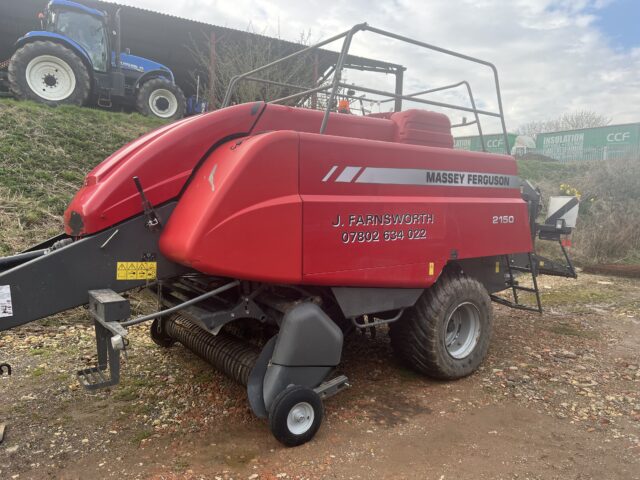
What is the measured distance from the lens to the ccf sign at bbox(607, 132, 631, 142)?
22.2 metres

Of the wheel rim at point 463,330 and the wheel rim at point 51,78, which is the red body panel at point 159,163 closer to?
the wheel rim at point 463,330

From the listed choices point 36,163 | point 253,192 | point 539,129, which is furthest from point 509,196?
point 539,129

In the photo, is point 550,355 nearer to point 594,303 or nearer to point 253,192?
point 594,303

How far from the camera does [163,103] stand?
11.4 metres

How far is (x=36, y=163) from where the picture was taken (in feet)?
23.5

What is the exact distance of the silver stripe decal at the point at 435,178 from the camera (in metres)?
3.30

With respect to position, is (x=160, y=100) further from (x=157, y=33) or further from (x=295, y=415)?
(x=295, y=415)

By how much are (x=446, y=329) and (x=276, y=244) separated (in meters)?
1.84

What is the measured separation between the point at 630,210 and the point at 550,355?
9.25 meters

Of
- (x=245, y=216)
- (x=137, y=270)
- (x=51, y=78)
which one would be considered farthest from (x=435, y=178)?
(x=51, y=78)

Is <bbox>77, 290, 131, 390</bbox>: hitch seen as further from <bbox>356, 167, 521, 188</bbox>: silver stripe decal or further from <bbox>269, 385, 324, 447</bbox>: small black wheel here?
<bbox>356, 167, 521, 188</bbox>: silver stripe decal

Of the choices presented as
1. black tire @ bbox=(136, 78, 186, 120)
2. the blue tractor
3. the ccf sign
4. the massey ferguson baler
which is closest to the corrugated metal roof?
black tire @ bbox=(136, 78, 186, 120)

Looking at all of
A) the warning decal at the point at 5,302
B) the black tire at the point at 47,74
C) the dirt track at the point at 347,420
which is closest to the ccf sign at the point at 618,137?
the dirt track at the point at 347,420

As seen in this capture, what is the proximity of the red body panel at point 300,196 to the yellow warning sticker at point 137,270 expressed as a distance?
0.43ft
